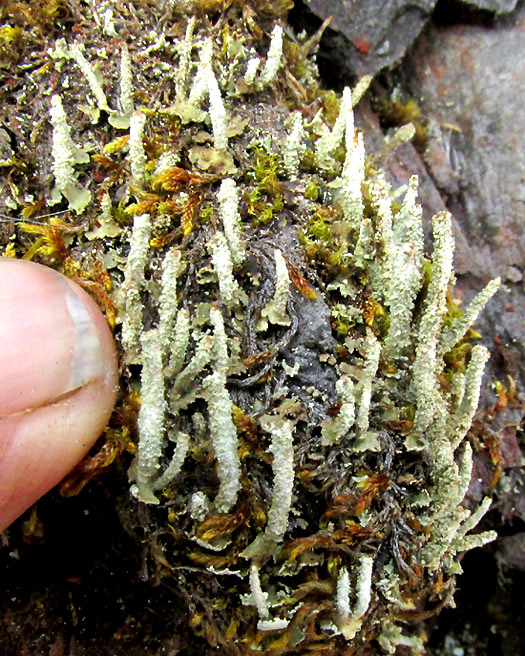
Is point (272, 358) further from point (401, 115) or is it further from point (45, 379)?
point (401, 115)

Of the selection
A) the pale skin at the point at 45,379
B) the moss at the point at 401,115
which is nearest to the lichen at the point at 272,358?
the pale skin at the point at 45,379

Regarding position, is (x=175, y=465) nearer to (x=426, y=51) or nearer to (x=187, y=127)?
(x=187, y=127)

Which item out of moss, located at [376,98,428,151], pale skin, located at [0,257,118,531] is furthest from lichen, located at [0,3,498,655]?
moss, located at [376,98,428,151]

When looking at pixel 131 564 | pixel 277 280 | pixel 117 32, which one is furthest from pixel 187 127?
pixel 131 564

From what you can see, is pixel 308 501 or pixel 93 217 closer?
pixel 308 501

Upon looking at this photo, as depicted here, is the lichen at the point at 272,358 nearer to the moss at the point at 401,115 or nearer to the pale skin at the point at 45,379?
the pale skin at the point at 45,379

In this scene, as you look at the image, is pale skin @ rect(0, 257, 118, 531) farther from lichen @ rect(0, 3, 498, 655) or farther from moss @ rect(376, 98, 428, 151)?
moss @ rect(376, 98, 428, 151)
